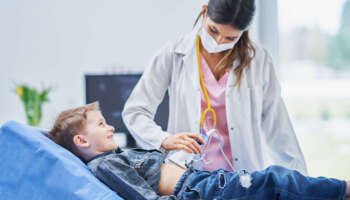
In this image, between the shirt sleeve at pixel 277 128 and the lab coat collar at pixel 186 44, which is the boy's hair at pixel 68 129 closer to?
the lab coat collar at pixel 186 44

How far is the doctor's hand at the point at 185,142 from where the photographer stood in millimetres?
1191

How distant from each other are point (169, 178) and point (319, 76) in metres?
1.67

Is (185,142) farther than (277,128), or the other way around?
(277,128)

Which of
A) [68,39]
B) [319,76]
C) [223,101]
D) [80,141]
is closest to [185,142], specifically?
[223,101]

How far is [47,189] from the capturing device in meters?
1.12

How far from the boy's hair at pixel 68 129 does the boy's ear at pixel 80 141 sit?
2 centimetres

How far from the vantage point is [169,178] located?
4.14ft

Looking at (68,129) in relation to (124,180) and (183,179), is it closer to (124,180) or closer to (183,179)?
(124,180)

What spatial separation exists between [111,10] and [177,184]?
6.44ft

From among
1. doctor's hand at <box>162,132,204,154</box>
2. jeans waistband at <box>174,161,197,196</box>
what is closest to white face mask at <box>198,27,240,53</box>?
doctor's hand at <box>162,132,204,154</box>

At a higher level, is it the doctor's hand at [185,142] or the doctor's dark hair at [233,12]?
the doctor's dark hair at [233,12]

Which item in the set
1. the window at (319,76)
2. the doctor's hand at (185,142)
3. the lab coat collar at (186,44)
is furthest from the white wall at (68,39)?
the doctor's hand at (185,142)

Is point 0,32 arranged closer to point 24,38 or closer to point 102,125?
point 24,38

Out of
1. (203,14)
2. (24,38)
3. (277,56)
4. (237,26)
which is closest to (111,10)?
(24,38)
